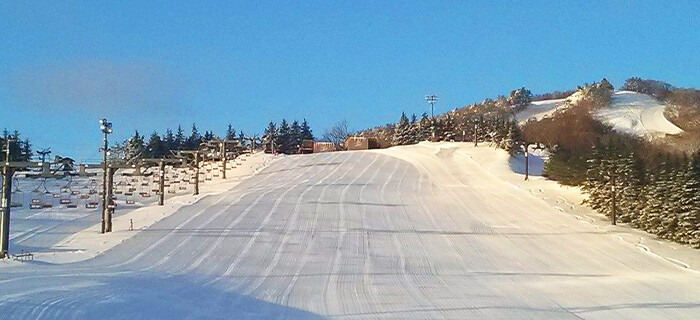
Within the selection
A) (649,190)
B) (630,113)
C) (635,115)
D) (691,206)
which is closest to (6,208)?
(691,206)

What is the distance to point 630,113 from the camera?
137 metres

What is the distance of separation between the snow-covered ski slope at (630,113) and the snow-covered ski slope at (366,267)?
6698cm

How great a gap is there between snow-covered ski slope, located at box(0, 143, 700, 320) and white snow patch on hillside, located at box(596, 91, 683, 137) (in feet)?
223

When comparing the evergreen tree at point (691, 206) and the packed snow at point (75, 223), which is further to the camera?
the packed snow at point (75, 223)

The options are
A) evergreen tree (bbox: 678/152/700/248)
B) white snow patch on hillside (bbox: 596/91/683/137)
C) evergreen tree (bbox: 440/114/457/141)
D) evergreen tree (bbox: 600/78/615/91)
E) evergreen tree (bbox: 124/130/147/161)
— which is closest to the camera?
evergreen tree (bbox: 678/152/700/248)

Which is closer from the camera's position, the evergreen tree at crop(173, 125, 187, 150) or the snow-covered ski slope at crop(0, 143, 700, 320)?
the snow-covered ski slope at crop(0, 143, 700, 320)

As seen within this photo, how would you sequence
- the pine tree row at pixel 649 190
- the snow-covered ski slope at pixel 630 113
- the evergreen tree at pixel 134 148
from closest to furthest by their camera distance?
the pine tree row at pixel 649 190, the evergreen tree at pixel 134 148, the snow-covered ski slope at pixel 630 113

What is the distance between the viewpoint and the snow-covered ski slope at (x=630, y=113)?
115169 mm

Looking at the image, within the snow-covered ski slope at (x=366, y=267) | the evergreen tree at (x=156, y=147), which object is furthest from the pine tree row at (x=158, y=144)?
the snow-covered ski slope at (x=366, y=267)

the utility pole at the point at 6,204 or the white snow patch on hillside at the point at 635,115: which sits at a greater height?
the white snow patch on hillside at the point at 635,115

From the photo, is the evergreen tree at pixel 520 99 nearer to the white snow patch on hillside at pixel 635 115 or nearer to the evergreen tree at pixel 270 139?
the white snow patch on hillside at pixel 635 115

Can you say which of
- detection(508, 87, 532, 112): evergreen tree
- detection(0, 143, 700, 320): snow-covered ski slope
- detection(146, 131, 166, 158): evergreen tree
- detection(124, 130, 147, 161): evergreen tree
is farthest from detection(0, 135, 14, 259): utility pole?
detection(508, 87, 532, 112): evergreen tree

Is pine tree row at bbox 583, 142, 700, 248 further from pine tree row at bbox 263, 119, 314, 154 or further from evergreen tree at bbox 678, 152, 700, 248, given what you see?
pine tree row at bbox 263, 119, 314, 154

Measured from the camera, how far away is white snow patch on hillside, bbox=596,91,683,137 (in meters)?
115
